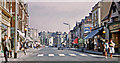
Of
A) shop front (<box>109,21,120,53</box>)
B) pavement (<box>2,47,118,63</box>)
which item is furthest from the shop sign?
pavement (<box>2,47,118,63</box>)

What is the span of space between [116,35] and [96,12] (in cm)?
1651

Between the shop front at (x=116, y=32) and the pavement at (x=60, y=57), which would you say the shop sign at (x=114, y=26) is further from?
the pavement at (x=60, y=57)

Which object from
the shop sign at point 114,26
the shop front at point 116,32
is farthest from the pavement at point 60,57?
the shop front at point 116,32

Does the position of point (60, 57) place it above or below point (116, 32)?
below

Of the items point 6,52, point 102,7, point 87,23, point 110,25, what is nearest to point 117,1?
point 110,25

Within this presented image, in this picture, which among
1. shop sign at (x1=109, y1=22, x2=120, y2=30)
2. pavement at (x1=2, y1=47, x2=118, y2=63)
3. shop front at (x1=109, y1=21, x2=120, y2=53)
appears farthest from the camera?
shop front at (x1=109, y1=21, x2=120, y2=53)

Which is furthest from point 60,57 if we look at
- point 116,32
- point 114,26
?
point 116,32

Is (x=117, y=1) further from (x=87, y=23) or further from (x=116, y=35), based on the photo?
(x=87, y=23)

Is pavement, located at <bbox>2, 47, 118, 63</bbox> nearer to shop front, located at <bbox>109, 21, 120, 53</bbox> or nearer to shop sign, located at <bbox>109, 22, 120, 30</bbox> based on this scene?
shop sign, located at <bbox>109, 22, 120, 30</bbox>

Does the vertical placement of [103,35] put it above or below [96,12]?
below

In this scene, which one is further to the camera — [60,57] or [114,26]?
[114,26]

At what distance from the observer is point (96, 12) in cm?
4578

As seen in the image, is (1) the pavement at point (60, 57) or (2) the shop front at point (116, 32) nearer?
(1) the pavement at point (60, 57)

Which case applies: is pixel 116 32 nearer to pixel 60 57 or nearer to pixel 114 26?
pixel 114 26
